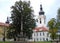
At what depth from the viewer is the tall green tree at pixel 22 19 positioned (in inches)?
2758

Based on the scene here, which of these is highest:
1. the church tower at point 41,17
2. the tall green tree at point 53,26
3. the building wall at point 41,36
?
the church tower at point 41,17

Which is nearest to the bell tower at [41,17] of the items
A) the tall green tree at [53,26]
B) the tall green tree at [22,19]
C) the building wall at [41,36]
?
the building wall at [41,36]

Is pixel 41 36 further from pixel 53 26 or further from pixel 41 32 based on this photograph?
pixel 53 26

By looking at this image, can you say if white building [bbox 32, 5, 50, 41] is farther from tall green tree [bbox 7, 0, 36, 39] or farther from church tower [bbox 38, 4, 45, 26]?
tall green tree [bbox 7, 0, 36, 39]

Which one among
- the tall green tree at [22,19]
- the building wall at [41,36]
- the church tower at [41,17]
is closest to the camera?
the tall green tree at [22,19]

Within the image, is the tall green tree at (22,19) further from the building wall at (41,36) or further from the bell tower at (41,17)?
the bell tower at (41,17)

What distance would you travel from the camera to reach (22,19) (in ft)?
229

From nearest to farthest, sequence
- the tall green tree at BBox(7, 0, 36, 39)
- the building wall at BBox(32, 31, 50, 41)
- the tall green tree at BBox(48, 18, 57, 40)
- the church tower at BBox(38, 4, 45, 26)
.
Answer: the tall green tree at BBox(7, 0, 36, 39) → the tall green tree at BBox(48, 18, 57, 40) → the building wall at BBox(32, 31, 50, 41) → the church tower at BBox(38, 4, 45, 26)

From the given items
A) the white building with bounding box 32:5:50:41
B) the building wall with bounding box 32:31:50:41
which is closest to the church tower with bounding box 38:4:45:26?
the white building with bounding box 32:5:50:41

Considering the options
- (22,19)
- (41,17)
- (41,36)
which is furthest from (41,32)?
(22,19)

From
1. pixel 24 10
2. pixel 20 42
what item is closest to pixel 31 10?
pixel 24 10

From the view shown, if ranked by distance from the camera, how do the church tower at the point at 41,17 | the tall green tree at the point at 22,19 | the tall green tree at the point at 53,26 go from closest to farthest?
1. the tall green tree at the point at 22,19
2. the tall green tree at the point at 53,26
3. the church tower at the point at 41,17

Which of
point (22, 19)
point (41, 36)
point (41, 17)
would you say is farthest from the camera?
point (41, 17)

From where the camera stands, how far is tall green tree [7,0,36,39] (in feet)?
Result: 230
